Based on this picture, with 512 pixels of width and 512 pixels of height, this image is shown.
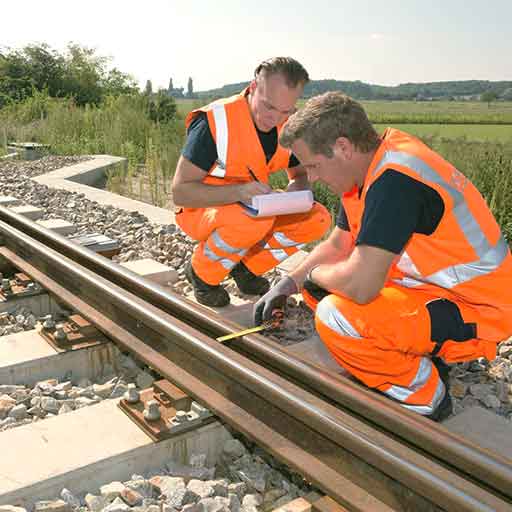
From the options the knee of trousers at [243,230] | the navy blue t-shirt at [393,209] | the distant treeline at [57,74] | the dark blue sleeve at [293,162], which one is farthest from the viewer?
the distant treeline at [57,74]

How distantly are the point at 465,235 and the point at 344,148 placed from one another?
644 millimetres

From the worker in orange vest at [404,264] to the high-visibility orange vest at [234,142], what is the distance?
4.15 feet

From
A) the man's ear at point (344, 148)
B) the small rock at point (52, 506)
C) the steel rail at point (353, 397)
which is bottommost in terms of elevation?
the small rock at point (52, 506)

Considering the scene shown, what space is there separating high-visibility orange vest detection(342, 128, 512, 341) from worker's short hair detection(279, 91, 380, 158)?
0.09 m

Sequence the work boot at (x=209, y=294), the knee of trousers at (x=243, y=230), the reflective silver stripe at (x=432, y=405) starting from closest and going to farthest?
the reflective silver stripe at (x=432, y=405)
the knee of trousers at (x=243, y=230)
the work boot at (x=209, y=294)

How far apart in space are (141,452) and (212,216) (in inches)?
79.6

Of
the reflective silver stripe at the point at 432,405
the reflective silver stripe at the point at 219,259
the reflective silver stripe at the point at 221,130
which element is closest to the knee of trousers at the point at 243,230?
the reflective silver stripe at the point at 219,259

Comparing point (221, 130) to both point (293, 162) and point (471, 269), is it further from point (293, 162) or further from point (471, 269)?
point (471, 269)

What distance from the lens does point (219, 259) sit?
4.08 meters

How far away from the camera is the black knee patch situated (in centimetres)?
280

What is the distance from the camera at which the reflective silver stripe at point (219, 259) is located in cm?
409

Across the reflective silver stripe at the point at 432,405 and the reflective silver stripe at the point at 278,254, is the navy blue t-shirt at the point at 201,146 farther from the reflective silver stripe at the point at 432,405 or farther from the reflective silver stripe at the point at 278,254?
the reflective silver stripe at the point at 432,405

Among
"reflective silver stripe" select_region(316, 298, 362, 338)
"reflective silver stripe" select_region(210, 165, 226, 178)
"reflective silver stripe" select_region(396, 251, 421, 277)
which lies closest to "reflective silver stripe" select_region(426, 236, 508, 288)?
"reflective silver stripe" select_region(396, 251, 421, 277)

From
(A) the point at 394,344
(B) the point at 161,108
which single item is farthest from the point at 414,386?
(B) the point at 161,108
